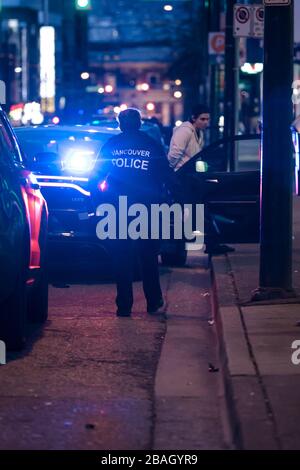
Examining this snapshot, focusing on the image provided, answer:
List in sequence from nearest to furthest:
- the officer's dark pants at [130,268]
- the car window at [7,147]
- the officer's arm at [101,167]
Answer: the car window at [7,147] → the officer's dark pants at [130,268] → the officer's arm at [101,167]

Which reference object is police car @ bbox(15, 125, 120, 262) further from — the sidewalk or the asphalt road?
the sidewalk

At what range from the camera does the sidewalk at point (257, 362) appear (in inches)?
245

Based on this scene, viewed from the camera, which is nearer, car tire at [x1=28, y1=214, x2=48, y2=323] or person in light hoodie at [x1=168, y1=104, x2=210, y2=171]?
car tire at [x1=28, y1=214, x2=48, y2=323]

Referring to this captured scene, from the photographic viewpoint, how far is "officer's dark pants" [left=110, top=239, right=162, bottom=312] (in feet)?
35.1

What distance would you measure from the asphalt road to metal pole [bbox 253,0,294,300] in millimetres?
780

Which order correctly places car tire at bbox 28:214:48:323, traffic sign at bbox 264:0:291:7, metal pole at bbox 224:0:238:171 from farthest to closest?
metal pole at bbox 224:0:238:171
car tire at bbox 28:214:48:323
traffic sign at bbox 264:0:291:7

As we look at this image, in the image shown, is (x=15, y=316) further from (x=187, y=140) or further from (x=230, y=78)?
(x=230, y=78)

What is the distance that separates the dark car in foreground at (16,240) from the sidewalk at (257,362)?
1.53m

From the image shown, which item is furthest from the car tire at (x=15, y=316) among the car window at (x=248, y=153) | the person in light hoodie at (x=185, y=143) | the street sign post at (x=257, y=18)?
the car window at (x=248, y=153)

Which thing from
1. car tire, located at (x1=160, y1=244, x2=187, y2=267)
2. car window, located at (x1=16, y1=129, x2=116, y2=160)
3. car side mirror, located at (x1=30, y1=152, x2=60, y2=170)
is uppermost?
car side mirror, located at (x1=30, y1=152, x2=60, y2=170)

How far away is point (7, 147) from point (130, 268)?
1.84 metres
